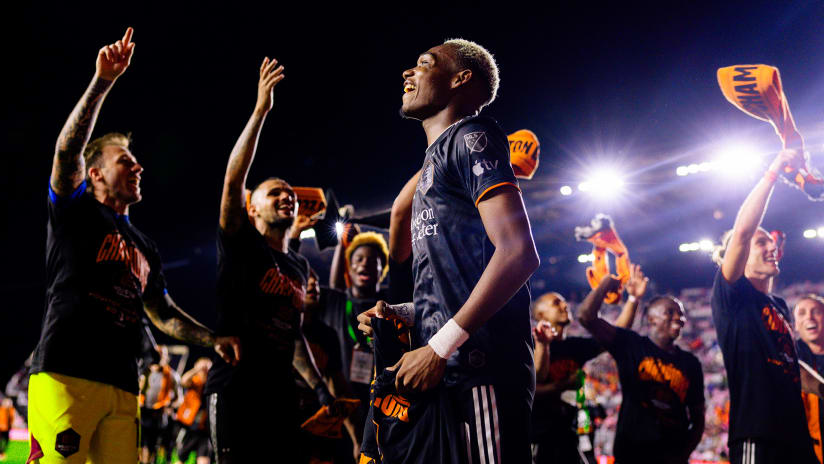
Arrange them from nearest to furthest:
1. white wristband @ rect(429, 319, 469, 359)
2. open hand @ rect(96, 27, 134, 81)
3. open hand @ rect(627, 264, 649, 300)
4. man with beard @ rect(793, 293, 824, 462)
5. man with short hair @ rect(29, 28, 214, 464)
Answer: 1. white wristband @ rect(429, 319, 469, 359)
2. man with short hair @ rect(29, 28, 214, 464)
3. open hand @ rect(96, 27, 134, 81)
4. open hand @ rect(627, 264, 649, 300)
5. man with beard @ rect(793, 293, 824, 462)

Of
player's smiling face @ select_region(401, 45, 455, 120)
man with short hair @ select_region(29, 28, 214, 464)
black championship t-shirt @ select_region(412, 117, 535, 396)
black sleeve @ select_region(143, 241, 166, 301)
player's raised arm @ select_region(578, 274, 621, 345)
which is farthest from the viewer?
A: player's raised arm @ select_region(578, 274, 621, 345)

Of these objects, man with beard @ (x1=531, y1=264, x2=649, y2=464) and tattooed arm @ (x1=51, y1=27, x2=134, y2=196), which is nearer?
tattooed arm @ (x1=51, y1=27, x2=134, y2=196)

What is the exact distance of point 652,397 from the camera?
17.1 ft

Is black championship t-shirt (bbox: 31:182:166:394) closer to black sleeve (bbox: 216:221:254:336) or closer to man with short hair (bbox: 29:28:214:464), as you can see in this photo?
man with short hair (bbox: 29:28:214:464)

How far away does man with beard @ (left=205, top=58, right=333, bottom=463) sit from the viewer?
348cm

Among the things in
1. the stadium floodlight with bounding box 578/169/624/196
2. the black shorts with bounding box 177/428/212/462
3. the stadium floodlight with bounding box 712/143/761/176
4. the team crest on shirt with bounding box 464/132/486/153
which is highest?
the stadium floodlight with bounding box 712/143/761/176

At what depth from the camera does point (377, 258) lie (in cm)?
605

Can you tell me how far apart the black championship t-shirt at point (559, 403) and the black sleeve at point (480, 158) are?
368 cm

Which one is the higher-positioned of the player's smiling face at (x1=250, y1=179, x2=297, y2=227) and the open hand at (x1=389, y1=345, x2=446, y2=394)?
the player's smiling face at (x1=250, y1=179, x2=297, y2=227)

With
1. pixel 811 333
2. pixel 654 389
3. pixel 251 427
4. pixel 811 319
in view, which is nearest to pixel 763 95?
pixel 654 389

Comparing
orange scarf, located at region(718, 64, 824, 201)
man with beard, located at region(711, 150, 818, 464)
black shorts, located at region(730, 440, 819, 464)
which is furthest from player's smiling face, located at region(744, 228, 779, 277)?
black shorts, located at region(730, 440, 819, 464)

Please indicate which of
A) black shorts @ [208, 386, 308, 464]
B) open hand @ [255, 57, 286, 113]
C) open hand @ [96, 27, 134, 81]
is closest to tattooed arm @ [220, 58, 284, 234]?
open hand @ [255, 57, 286, 113]

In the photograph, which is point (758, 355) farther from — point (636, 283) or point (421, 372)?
point (421, 372)

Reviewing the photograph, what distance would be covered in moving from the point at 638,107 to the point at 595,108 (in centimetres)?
87
